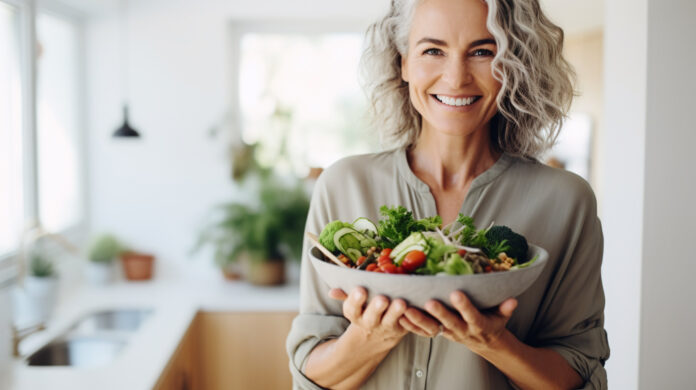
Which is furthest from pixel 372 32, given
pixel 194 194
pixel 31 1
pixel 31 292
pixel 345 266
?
pixel 194 194

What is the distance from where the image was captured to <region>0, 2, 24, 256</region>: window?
7.80ft

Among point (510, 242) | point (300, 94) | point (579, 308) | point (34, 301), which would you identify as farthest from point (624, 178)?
point (34, 301)

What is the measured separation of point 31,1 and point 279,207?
139cm

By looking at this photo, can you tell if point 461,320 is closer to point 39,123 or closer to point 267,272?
point 267,272

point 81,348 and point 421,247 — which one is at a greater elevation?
point 421,247

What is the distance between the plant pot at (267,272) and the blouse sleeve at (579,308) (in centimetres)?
203

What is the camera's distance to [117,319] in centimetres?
280

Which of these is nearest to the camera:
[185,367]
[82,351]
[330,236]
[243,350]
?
[330,236]

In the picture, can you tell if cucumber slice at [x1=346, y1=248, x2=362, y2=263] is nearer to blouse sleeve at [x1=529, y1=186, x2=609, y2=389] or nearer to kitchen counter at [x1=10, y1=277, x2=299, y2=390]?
blouse sleeve at [x1=529, y1=186, x2=609, y2=389]

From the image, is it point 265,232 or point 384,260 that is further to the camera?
point 265,232

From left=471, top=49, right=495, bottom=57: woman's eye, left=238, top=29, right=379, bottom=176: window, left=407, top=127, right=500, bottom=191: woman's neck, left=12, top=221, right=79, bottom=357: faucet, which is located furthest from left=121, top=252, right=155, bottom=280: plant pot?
left=471, top=49, right=495, bottom=57: woman's eye

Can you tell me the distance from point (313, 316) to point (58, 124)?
2305 millimetres

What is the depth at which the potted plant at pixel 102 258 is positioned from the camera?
10.1 ft

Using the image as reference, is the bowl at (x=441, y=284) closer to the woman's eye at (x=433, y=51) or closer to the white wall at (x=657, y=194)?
the woman's eye at (x=433, y=51)
